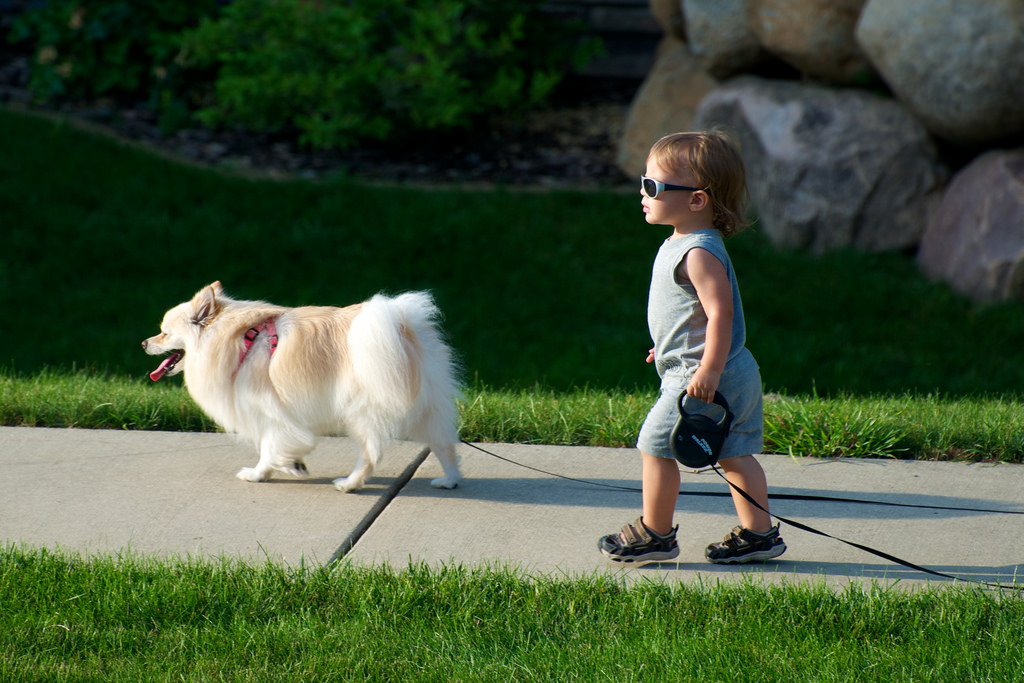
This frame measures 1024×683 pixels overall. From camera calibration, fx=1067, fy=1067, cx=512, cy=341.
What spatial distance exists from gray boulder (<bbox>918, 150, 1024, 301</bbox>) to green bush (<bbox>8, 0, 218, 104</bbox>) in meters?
7.13

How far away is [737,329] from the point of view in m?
3.33

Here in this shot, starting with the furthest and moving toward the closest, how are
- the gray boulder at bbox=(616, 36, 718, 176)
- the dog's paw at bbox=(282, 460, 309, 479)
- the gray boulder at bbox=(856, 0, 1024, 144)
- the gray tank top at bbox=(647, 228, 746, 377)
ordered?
1. the gray boulder at bbox=(616, 36, 718, 176)
2. the gray boulder at bbox=(856, 0, 1024, 144)
3. the dog's paw at bbox=(282, 460, 309, 479)
4. the gray tank top at bbox=(647, 228, 746, 377)

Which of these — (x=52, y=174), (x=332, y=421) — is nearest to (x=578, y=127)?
(x=52, y=174)

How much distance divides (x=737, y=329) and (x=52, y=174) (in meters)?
7.48

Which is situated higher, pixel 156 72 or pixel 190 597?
pixel 156 72

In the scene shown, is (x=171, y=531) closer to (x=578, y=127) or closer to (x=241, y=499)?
(x=241, y=499)

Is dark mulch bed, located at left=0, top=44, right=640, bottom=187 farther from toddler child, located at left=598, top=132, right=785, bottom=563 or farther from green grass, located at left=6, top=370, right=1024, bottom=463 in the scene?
toddler child, located at left=598, top=132, right=785, bottom=563

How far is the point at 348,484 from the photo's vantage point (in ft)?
13.0

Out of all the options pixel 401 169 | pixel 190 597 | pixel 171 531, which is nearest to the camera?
pixel 190 597

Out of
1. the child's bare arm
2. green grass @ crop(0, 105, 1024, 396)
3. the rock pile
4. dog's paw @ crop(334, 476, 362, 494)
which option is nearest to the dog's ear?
dog's paw @ crop(334, 476, 362, 494)

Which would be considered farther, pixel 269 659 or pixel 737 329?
pixel 737 329

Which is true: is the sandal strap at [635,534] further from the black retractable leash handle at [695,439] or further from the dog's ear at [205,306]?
the dog's ear at [205,306]

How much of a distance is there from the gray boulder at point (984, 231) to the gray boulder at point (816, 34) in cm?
121

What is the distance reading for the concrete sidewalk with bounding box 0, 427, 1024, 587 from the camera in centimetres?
343
